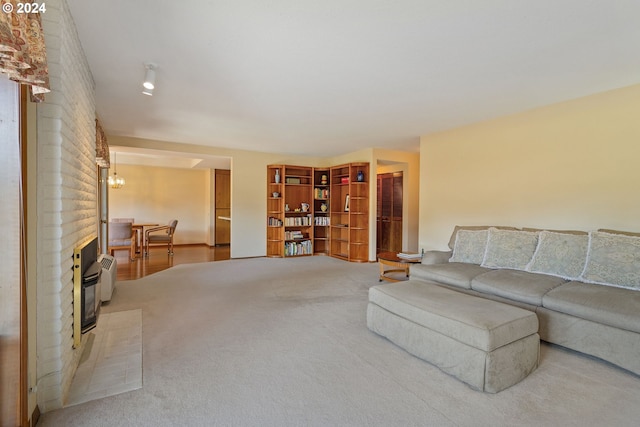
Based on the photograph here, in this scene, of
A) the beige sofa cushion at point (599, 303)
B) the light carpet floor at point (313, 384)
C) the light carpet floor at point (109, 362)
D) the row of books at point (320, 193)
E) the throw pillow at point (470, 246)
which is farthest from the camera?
the row of books at point (320, 193)

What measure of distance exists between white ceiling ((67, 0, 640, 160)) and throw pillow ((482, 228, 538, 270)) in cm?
156

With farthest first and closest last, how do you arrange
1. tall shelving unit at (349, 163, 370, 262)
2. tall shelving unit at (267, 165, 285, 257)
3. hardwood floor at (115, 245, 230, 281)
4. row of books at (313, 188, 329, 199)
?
row of books at (313, 188, 329, 199), tall shelving unit at (267, 165, 285, 257), tall shelving unit at (349, 163, 370, 262), hardwood floor at (115, 245, 230, 281)

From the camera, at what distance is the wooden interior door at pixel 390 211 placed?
714 centimetres

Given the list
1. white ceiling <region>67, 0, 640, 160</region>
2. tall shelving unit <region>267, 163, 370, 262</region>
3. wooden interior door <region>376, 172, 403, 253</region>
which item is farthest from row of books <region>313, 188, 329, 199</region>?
white ceiling <region>67, 0, 640, 160</region>

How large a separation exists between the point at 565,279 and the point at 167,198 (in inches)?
348

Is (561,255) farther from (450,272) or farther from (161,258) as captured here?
(161,258)

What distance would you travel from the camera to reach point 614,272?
8.48 feet

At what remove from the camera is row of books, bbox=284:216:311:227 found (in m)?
7.03

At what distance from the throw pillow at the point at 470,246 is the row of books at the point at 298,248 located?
3883 millimetres

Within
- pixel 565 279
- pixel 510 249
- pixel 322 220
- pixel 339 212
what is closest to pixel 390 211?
pixel 339 212

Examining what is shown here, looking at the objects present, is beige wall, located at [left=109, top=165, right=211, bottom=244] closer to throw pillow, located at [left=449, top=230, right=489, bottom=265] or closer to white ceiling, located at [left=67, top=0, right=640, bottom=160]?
white ceiling, located at [left=67, top=0, right=640, bottom=160]

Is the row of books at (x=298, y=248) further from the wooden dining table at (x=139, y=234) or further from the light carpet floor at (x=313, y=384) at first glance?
the light carpet floor at (x=313, y=384)

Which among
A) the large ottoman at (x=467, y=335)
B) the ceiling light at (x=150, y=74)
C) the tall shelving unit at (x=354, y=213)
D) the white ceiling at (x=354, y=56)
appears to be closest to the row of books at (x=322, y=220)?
the tall shelving unit at (x=354, y=213)

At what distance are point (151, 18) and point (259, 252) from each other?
537cm
